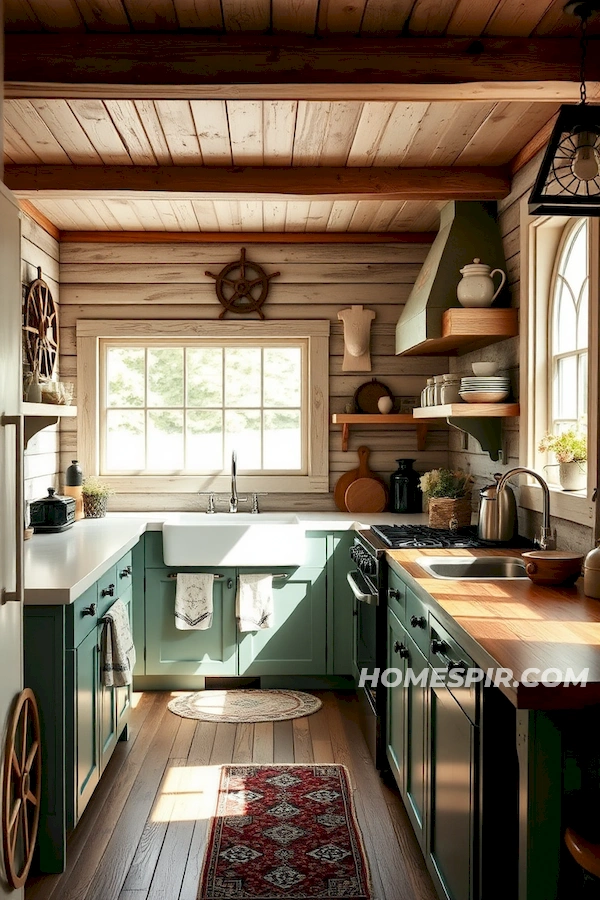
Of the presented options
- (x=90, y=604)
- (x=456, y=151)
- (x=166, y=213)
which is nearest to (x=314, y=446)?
(x=166, y=213)

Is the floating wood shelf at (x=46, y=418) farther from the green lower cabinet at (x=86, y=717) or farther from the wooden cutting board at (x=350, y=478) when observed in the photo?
the wooden cutting board at (x=350, y=478)

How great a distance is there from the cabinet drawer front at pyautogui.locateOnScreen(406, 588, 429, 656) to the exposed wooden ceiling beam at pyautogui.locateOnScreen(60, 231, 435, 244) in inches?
108

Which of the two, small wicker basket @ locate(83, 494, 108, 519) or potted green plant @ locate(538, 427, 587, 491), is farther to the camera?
small wicker basket @ locate(83, 494, 108, 519)

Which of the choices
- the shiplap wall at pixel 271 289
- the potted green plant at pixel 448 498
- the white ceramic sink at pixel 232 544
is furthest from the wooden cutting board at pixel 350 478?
the potted green plant at pixel 448 498

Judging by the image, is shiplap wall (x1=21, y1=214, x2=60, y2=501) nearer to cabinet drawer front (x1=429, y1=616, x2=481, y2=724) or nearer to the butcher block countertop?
the butcher block countertop

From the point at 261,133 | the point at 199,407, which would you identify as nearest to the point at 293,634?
the point at 199,407

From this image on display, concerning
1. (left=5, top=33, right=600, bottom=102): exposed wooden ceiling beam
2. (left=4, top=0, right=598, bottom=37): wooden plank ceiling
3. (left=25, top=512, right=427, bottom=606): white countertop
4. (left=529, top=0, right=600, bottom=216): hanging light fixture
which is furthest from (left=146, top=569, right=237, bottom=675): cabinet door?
(left=529, top=0, right=600, bottom=216): hanging light fixture

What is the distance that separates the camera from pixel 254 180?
12.5ft

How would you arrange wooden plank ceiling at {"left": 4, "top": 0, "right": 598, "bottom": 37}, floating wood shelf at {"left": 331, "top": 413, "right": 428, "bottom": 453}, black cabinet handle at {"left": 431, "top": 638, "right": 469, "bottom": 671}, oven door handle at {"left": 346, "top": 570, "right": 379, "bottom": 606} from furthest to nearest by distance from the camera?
floating wood shelf at {"left": 331, "top": 413, "right": 428, "bottom": 453} → oven door handle at {"left": 346, "top": 570, "right": 379, "bottom": 606} → wooden plank ceiling at {"left": 4, "top": 0, "right": 598, "bottom": 37} → black cabinet handle at {"left": 431, "top": 638, "right": 469, "bottom": 671}

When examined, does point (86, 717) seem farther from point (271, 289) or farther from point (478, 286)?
point (271, 289)

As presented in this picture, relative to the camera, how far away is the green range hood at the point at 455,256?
386 centimetres

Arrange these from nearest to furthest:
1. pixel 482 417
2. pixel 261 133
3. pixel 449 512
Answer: pixel 261 133 < pixel 482 417 < pixel 449 512

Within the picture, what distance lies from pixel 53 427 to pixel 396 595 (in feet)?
8.57

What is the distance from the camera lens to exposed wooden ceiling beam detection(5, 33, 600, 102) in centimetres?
261
